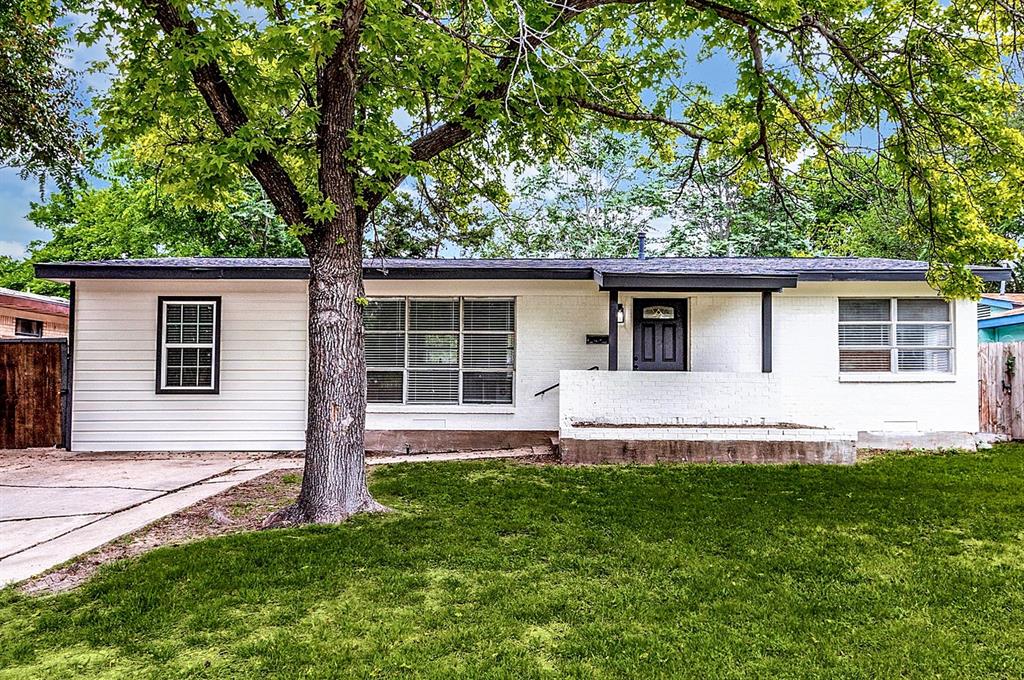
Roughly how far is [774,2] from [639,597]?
4.71 metres

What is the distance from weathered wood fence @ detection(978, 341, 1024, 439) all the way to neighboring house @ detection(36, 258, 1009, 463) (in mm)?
1168

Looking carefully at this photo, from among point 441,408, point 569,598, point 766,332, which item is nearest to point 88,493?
point 441,408

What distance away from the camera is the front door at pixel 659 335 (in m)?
9.70

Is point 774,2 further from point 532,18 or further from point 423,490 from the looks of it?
point 423,490

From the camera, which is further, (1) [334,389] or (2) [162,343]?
(2) [162,343]

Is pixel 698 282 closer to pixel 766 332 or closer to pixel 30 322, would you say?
pixel 766 332

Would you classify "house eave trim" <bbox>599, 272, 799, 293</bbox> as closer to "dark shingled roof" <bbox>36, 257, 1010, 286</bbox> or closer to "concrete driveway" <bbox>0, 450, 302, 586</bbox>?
"dark shingled roof" <bbox>36, 257, 1010, 286</bbox>

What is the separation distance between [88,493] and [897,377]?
10.5 m

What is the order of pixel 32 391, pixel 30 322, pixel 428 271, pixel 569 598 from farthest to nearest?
pixel 30 322 < pixel 32 391 < pixel 428 271 < pixel 569 598

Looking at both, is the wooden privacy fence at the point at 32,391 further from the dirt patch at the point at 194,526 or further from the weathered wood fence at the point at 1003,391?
the weathered wood fence at the point at 1003,391

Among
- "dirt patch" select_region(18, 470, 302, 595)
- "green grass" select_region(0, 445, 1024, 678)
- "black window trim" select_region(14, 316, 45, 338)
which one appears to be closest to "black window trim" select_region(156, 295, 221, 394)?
"dirt patch" select_region(18, 470, 302, 595)

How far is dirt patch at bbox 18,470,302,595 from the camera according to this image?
13.2 feet

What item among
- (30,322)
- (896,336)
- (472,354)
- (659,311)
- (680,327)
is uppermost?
(30,322)

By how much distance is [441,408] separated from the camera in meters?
9.50
